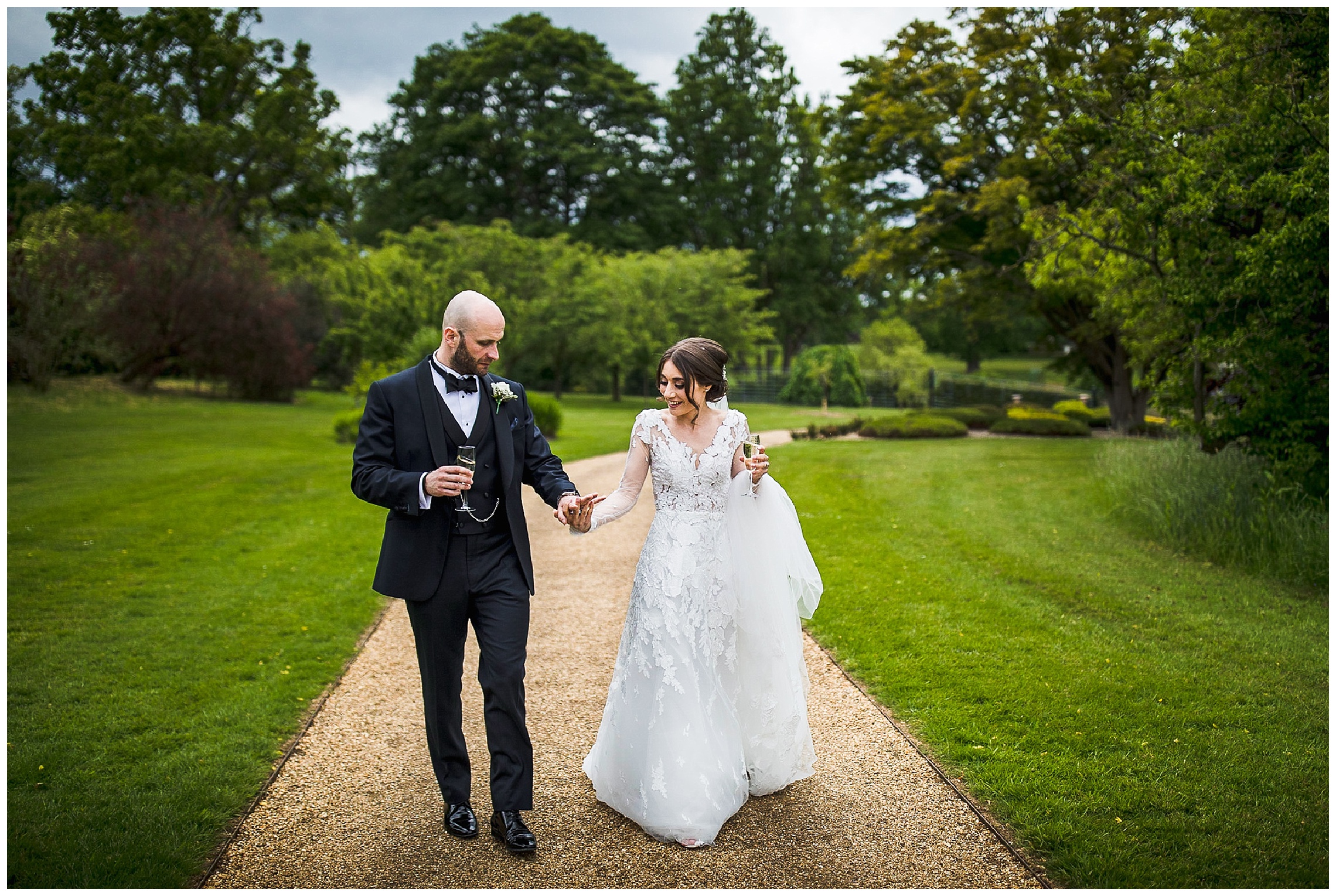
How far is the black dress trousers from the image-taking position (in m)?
3.88

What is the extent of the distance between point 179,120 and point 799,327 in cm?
3355

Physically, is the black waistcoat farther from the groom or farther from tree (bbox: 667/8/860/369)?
tree (bbox: 667/8/860/369)

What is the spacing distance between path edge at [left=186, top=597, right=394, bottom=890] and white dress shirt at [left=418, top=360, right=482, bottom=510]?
2.01 metres

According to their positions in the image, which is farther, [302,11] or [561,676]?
[302,11]

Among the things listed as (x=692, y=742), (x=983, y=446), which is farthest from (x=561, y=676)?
(x=983, y=446)

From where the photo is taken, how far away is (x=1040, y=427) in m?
23.9

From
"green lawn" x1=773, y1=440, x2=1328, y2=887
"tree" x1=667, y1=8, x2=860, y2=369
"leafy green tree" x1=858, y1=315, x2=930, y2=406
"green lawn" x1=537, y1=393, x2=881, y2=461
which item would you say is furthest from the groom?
"tree" x1=667, y1=8, x2=860, y2=369

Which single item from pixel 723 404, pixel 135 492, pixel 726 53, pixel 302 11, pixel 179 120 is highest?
pixel 726 53

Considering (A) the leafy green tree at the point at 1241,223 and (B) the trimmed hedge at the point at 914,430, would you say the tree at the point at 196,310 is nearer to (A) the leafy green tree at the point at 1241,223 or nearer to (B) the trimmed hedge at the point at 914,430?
(B) the trimmed hedge at the point at 914,430

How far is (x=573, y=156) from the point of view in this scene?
46.8 meters

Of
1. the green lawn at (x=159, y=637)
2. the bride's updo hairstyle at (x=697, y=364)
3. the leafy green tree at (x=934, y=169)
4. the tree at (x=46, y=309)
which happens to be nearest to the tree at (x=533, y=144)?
the leafy green tree at (x=934, y=169)

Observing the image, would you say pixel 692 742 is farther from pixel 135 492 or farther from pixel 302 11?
pixel 302 11

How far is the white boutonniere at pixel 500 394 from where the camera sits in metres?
4.02

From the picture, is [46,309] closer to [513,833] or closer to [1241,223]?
[513,833]
